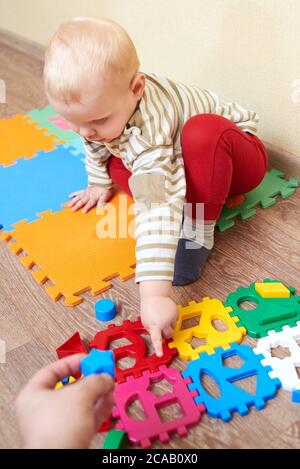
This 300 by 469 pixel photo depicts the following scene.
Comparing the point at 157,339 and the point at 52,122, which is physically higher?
the point at 157,339

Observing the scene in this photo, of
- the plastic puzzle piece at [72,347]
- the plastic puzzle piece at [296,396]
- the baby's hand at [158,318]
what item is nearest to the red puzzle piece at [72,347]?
the plastic puzzle piece at [72,347]

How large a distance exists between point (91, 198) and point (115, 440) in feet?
1.93

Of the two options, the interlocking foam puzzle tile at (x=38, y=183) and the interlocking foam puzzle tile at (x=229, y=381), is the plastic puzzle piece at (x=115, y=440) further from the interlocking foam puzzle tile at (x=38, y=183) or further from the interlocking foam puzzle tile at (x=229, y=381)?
the interlocking foam puzzle tile at (x=38, y=183)

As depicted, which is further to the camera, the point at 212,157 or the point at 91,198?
the point at 91,198

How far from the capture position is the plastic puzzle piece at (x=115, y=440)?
64 cm

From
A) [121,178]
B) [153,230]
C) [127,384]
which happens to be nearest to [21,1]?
[121,178]

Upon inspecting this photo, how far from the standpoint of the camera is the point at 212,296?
875 mm

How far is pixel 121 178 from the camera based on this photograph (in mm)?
1059

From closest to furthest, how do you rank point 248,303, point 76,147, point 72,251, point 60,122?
1. point 248,303
2. point 72,251
3. point 76,147
4. point 60,122

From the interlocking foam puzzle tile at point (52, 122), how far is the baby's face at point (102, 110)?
1.83 ft

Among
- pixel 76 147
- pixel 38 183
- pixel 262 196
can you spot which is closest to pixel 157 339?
pixel 262 196

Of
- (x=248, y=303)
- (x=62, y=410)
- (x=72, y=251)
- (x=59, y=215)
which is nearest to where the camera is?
(x=62, y=410)

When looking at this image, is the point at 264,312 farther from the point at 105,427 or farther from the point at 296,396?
the point at 105,427

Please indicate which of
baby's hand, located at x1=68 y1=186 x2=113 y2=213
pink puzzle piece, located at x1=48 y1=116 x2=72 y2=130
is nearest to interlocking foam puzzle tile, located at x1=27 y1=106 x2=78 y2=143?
pink puzzle piece, located at x1=48 y1=116 x2=72 y2=130
